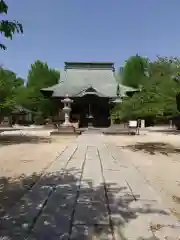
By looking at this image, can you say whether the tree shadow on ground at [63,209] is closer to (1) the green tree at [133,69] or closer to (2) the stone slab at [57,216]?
(2) the stone slab at [57,216]

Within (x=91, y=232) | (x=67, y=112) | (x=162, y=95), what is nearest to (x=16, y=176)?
(x=91, y=232)

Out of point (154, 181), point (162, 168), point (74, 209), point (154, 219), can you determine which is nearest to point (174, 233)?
point (154, 219)

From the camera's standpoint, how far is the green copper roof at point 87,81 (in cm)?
3975

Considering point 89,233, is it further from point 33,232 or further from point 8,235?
point 8,235

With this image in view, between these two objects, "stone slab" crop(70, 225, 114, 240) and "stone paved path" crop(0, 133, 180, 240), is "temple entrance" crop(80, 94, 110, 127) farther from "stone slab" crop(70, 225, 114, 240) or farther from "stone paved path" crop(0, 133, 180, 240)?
"stone slab" crop(70, 225, 114, 240)

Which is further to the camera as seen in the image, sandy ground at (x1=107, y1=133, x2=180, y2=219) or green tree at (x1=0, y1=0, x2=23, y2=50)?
sandy ground at (x1=107, y1=133, x2=180, y2=219)

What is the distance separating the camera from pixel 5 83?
25.0 meters

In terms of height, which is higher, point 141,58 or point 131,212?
point 141,58

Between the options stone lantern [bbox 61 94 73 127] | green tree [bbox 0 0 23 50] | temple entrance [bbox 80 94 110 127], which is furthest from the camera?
temple entrance [bbox 80 94 110 127]

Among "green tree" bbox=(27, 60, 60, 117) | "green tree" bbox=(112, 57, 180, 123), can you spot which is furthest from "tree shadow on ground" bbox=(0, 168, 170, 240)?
"green tree" bbox=(27, 60, 60, 117)

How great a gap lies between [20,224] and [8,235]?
0.39m

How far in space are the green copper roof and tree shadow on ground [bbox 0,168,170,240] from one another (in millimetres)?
30995

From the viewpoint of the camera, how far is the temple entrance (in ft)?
124

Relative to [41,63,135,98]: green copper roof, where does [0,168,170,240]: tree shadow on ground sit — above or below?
below
